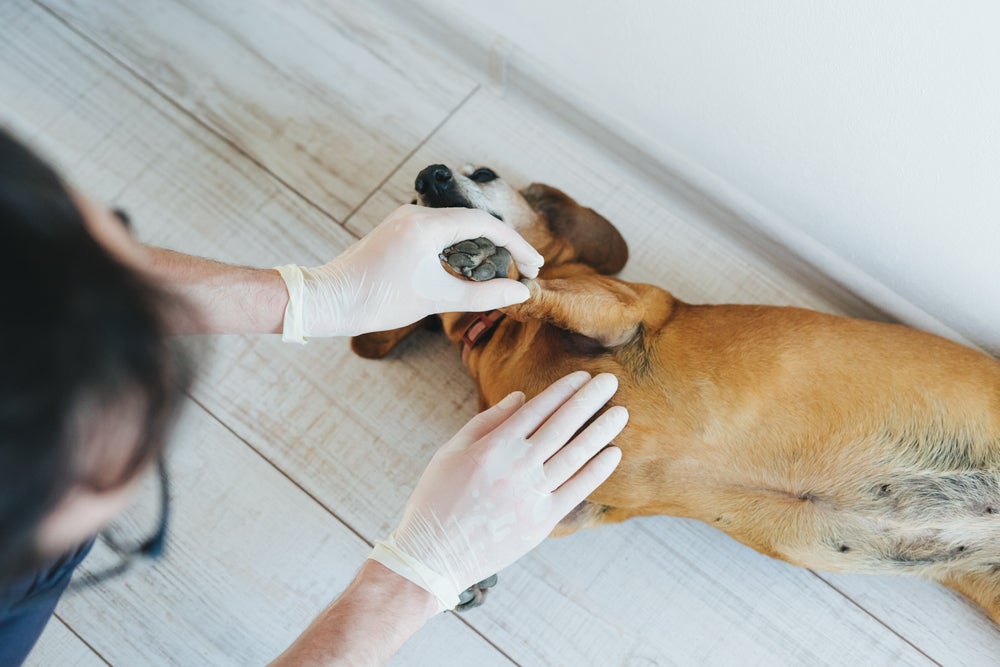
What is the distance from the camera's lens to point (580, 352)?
6.10 feet

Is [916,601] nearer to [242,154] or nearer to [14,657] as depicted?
[14,657]

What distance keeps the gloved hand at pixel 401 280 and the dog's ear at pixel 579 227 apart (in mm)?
303

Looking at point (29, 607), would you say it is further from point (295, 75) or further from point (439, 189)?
point (295, 75)

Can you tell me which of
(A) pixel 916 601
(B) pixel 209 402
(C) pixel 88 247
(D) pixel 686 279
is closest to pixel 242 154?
(B) pixel 209 402

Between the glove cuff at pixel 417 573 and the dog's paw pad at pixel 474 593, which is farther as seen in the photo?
the dog's paw pad at pixel 474 593

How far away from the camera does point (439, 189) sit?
1.91 meters

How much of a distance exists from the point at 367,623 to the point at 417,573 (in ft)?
0.46

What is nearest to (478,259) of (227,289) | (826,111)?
(227,289)

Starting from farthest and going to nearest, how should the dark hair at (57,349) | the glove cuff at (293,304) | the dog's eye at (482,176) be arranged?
the dog's eye at (482,176)
the glove cuff at (293,304)
the dark hair at (57,349)

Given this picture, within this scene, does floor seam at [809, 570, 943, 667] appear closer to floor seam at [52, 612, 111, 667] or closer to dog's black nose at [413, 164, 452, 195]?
dog's black nose at [413, 164, 452, 195]

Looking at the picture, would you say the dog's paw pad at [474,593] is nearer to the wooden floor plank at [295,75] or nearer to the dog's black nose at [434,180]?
the dog's black nose at [434,180]

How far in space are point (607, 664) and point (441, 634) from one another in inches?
18.0

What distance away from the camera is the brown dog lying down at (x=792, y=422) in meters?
1.71

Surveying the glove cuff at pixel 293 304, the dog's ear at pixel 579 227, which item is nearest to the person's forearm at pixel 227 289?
the glove cuff at pixel 293 304
